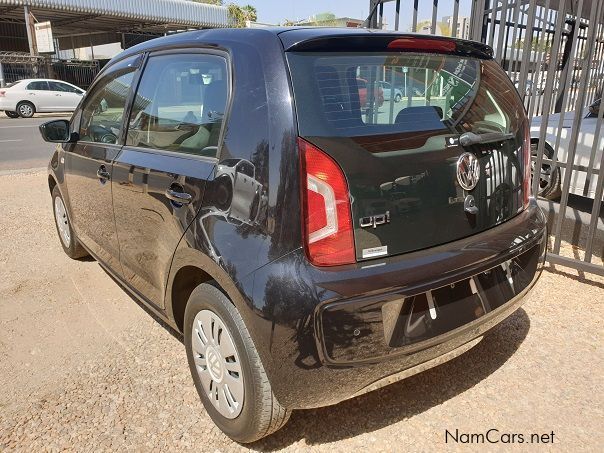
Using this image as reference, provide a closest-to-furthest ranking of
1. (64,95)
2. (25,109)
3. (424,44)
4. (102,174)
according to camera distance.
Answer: (424,44) → (102,174) → (25,109) → (64,95)

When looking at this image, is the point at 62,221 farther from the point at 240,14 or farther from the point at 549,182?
the point at 240,14

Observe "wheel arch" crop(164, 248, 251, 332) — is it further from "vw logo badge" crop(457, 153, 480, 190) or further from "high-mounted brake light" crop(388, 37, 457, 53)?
"high-mounted brake light" crop(388, 37, 457, 53)

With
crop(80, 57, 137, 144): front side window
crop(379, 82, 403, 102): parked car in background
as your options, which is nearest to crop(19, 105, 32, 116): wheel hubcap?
crop(80, 57, 137, 144): front side window

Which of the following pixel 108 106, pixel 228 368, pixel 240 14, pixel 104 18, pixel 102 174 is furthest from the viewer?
pixel 240 14

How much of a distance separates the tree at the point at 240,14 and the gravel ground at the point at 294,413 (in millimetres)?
35362

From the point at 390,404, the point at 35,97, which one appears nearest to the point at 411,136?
the point at 390,404

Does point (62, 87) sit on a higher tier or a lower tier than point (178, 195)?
lower

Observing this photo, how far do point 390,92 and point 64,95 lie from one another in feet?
71.7

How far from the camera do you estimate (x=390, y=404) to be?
2400mm

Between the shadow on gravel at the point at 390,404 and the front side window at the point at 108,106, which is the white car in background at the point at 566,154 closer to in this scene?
the shadow on gravel at the point at 390,404

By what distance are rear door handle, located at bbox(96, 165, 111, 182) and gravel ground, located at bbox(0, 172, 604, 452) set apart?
3.18 ft

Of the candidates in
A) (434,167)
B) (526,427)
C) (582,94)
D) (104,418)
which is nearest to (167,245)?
(104,418)

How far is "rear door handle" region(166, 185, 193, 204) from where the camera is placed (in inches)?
85.7

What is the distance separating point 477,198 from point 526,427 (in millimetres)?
1075
